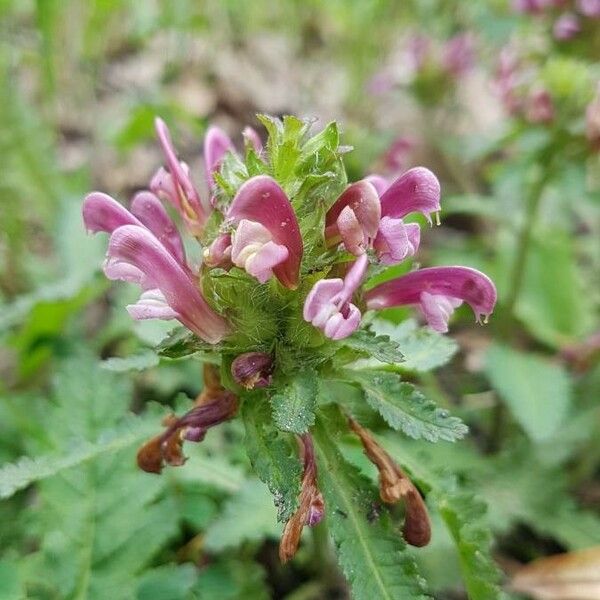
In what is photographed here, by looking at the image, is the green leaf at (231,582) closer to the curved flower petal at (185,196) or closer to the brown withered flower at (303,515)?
the brown withered flower at (303,515)

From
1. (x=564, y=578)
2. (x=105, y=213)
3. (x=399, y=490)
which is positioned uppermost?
(x=105, y=213)

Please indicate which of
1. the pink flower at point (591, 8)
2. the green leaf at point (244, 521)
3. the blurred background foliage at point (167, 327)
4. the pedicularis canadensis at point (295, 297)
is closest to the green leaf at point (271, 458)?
the pedicularis canadensis at point (295, 297)

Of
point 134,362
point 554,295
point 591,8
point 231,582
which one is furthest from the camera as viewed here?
point 554,295

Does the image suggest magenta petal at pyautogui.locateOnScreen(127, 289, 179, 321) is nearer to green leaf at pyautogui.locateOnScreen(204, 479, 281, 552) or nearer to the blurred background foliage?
the blurred background foliage

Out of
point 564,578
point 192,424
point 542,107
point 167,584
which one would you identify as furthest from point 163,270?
point 542,107

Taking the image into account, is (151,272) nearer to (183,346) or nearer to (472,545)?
(183,346)

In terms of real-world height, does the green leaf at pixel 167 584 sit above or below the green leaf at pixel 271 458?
below
